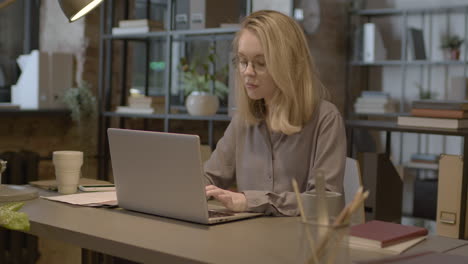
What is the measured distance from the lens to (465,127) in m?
2.77

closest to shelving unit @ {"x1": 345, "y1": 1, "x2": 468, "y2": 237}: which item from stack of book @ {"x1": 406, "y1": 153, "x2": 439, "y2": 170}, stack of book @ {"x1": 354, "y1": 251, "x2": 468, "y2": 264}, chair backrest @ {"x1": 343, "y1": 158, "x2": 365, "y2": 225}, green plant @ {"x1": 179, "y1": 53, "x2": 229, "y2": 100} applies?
stack of book @ {"x1": 406, "y1": 153, "x2": 439, "y2": 170}

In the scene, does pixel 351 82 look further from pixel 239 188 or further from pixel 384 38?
pixel 239 188

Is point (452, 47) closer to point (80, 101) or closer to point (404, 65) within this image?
point (404, 65)

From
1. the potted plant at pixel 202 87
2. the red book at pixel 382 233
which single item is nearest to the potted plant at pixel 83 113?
the potted plant at pixel 202 87

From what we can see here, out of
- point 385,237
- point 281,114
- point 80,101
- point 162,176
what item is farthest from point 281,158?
point 80,101

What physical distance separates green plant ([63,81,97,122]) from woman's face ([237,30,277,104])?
2128 mm

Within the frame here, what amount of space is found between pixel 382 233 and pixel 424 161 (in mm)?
4145

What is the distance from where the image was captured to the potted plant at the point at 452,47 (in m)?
5.27

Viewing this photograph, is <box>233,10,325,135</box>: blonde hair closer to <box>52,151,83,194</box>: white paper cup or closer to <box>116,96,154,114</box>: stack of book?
<box>52,151,83,194</box>: white paper cup

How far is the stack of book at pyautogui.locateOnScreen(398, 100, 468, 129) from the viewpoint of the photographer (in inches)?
107

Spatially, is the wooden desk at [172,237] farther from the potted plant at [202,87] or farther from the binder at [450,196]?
the potted plant at [202,87]

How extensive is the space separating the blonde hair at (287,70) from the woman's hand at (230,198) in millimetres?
312

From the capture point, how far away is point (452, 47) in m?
5.32

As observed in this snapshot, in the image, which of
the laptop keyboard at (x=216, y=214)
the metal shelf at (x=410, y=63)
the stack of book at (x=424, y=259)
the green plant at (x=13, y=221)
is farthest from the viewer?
the metal shelf at (x=410, y=63)
